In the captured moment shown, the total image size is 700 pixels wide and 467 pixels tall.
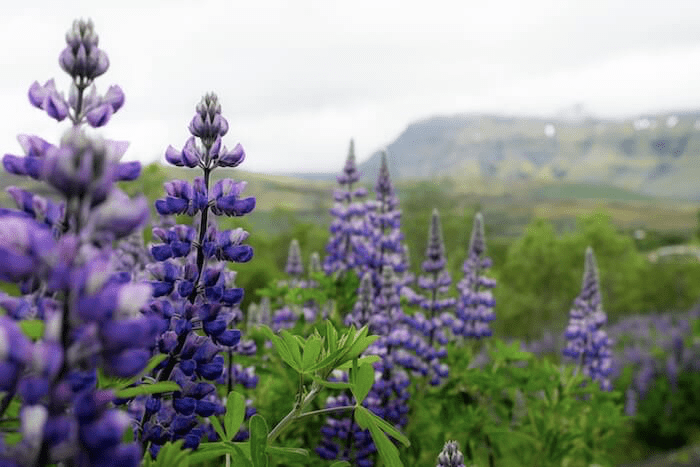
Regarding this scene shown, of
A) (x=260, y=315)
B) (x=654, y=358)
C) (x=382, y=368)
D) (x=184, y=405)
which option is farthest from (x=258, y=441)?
(x=654, y=358)

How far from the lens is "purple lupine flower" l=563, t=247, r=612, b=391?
554 cm

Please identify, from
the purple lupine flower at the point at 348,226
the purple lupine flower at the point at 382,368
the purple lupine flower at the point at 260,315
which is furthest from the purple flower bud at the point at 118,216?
the purple lupine flower at the point at 260,315

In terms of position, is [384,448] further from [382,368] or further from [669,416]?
[669,416]

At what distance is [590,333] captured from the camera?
555 cm

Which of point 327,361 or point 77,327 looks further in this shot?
point 327,361

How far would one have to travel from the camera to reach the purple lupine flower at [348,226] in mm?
4855

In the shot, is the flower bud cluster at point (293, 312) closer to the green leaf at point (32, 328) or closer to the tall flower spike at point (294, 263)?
the tall flower spike at point (294, 263)

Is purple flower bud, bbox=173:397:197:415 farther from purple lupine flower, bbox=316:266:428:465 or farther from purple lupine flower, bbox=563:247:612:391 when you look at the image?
purple lupine flower, bbox=563:247:612:391

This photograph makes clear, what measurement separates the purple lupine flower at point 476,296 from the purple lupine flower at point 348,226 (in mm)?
904

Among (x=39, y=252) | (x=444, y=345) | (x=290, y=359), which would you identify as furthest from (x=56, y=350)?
(x=444, y=345)

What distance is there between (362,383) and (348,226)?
3.45 meters

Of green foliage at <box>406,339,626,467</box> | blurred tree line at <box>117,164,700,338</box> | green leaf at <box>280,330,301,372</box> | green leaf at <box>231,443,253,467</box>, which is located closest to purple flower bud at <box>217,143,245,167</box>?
green leaf at <box>280,330,301,372</box>

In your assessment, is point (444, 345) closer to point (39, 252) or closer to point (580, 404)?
point (580, 404)

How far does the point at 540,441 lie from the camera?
380 cm
